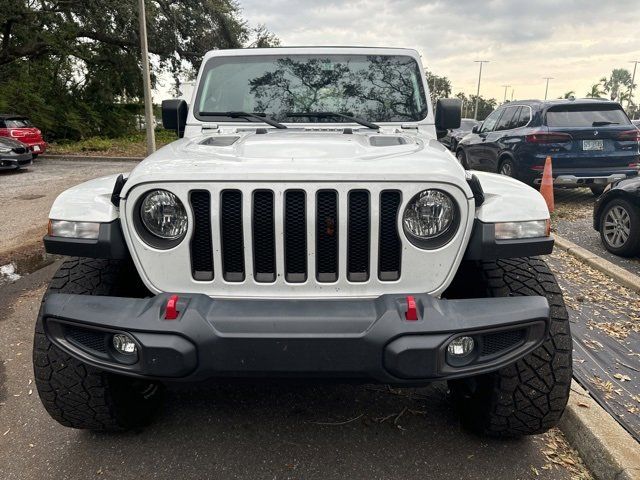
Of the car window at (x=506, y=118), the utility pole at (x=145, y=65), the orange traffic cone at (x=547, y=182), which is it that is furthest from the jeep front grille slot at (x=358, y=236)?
the utility pole at (x=145, y=65)

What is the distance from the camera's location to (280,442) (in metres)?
2.52

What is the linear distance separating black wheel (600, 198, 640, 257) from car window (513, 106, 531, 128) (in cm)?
324

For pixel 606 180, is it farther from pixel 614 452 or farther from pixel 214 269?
pixel 214 269

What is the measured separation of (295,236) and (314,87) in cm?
184

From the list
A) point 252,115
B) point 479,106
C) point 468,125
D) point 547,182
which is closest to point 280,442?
point 252,115

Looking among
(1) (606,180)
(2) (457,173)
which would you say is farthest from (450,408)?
(1) (606,180)

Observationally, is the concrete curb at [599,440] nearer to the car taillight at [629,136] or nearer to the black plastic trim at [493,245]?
the black plastic trim at [493,245]

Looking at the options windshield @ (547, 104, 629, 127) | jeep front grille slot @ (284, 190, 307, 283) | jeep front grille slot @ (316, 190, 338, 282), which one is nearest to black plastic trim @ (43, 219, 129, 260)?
jeep front grille slot @ (284, 190, 307, 283)

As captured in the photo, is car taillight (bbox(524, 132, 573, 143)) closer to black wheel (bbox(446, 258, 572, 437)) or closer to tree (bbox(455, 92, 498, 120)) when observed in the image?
black wheel (bbox(446, 258, 572, 437))

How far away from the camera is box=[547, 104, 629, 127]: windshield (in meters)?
7.87

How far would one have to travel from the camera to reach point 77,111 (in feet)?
74.0

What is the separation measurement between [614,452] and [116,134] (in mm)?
25222

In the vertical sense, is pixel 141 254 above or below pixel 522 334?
above

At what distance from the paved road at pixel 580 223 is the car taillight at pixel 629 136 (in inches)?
45.5
